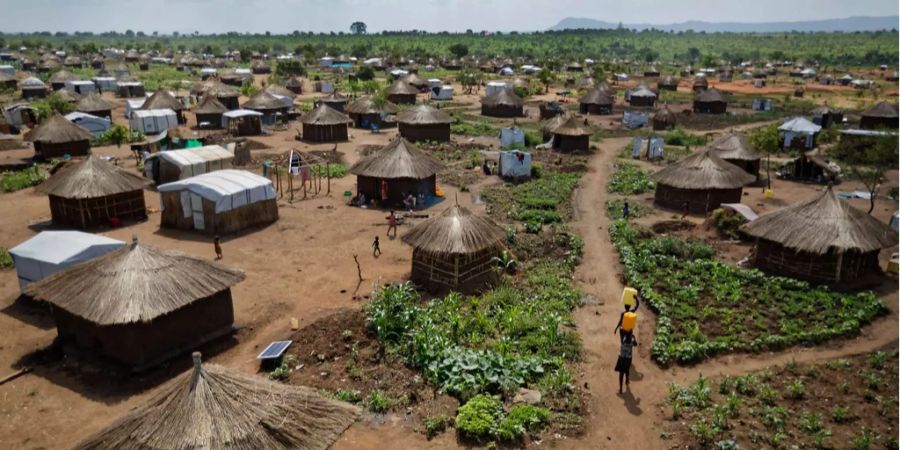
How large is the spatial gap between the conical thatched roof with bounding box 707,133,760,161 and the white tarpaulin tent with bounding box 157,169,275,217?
23585 millimetres

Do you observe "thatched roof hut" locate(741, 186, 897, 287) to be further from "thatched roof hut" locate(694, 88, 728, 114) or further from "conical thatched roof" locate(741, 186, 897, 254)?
"thatched roof hut" locate(694, 88, 728, 114)

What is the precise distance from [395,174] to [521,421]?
17.9 meters

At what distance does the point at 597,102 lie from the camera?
198 ft

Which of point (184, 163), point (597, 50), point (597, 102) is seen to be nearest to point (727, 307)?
point (184, 163)

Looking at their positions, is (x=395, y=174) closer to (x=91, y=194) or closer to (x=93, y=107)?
(x=91, y=194)

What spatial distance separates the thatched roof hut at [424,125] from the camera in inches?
1738

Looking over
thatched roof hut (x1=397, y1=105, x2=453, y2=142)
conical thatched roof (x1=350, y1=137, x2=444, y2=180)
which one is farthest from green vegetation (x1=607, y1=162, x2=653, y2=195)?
thatched roof hut (x1=397, y1=105, x2=453, y2=142)

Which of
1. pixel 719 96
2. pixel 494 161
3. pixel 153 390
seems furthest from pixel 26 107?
pixel 719 96

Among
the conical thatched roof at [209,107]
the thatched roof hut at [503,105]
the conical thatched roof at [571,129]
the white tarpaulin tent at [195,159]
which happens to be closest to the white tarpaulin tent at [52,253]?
the white tarpaulin tent at [195,159]

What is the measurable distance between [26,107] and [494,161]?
36747mm

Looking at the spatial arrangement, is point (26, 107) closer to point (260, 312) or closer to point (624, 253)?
point (260, 312)

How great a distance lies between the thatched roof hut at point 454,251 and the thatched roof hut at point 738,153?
19.8 meters

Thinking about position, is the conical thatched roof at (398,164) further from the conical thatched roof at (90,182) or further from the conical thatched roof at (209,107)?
the conical thatched roof at (209,107)

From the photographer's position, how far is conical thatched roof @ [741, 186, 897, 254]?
19.9 m
